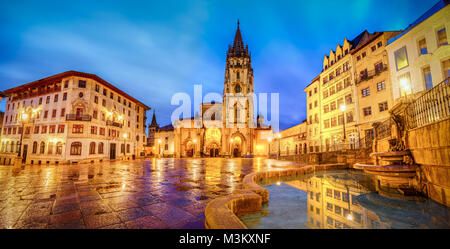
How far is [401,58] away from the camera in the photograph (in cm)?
1775

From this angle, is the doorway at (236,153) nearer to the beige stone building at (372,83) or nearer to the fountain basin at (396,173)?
the beige stone building at (372,83)

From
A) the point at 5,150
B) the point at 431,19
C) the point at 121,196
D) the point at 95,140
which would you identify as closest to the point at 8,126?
the point at 5,150

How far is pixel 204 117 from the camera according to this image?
47.7 m

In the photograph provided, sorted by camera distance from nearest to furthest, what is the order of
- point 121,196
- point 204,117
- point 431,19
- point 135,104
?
1. point 121,196
2. point 431,19
3. point 135,104
4. point 204,117

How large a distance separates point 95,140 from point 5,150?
1879 cm

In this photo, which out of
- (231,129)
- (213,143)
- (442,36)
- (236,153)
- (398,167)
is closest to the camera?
(398,167)

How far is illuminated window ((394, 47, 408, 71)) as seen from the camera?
17328 millimetres

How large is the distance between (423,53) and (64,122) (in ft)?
142

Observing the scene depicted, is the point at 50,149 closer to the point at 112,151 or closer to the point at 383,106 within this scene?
the point at 112,151

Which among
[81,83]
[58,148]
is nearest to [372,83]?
[81,83]

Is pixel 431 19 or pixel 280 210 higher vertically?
pixel 431 19

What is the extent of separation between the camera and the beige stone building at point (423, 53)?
46.0 ft
